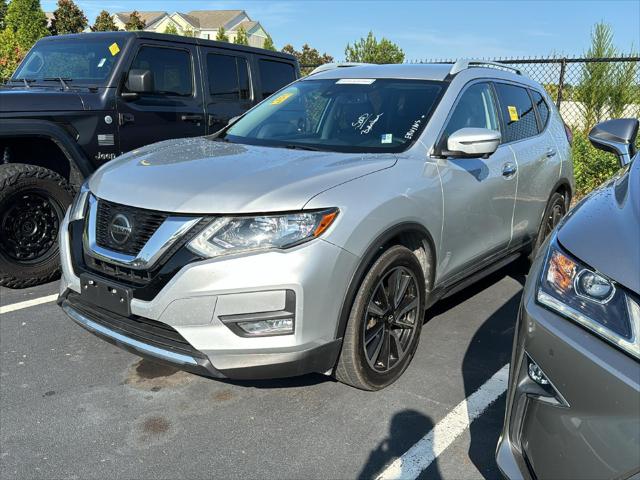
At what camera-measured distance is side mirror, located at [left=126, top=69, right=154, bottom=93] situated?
5203 mm

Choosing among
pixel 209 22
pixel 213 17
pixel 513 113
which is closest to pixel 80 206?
pixel 513 113

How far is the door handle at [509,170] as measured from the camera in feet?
12.9

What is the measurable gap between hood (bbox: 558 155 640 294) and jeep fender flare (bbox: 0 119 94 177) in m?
4.03

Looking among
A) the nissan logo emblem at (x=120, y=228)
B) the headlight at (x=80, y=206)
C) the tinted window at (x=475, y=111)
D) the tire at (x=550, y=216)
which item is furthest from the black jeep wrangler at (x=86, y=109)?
the tire at (x=550, y=216)

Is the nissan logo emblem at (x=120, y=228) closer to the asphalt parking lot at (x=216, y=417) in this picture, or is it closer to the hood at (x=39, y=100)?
the asphalt parking lot at (x=216, y=417)

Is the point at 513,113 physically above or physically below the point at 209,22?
below

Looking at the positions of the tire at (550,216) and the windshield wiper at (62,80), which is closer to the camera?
the tire at (550,216)

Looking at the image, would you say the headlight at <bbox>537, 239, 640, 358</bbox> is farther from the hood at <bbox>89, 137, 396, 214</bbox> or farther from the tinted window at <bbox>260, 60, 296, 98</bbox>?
the tinted window at <bbox>260, 60, 296, 98</bbox>

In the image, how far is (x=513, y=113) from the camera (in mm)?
4414

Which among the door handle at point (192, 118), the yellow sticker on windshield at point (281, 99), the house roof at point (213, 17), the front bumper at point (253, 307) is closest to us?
the front bumper at point (253, 307)

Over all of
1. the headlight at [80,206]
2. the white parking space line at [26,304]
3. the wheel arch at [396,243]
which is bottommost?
the white parking space line at [26,304]

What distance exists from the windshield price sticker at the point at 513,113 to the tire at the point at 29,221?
3520mm

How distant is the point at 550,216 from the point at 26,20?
3154 cm

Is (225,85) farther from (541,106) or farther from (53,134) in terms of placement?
Result: (541,106)
